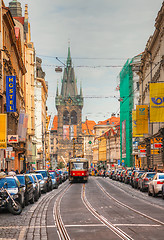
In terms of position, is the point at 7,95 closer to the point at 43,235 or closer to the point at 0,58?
the point at 0,58

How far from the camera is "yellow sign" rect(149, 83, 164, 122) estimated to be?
34719mm

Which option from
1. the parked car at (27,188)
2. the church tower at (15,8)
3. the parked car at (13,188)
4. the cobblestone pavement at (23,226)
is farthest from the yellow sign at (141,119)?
the church tower at (15,8)

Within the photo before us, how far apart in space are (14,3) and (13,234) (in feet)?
249

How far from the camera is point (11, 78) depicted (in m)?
39.8

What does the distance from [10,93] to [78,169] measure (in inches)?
736

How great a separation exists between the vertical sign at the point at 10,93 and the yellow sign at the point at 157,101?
36.6ft

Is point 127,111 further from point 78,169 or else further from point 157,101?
point 157,101

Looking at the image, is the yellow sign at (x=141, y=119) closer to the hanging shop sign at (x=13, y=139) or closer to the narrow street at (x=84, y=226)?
the hanging shop sign at (x=13, y=139)

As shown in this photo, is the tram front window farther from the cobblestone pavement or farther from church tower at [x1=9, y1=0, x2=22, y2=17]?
the cobblestone pavement

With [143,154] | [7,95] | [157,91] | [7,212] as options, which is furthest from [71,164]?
[7,212]

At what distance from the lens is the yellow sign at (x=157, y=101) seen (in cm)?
3472

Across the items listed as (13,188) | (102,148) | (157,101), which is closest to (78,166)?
(157,101)

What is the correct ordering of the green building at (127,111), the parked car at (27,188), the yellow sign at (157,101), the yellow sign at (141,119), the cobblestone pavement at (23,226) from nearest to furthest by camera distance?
the cobblestone pavement at (23,226), the parked car at (27,188), the yellow sign at (157,101), the yellow sign at (141,119), the green building at (127,111)

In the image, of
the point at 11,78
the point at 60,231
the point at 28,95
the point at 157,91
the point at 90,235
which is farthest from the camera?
the point at 28,95
